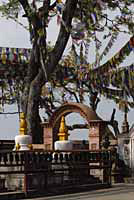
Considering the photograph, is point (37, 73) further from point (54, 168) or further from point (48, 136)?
point (54, 168)

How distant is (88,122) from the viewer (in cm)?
1989

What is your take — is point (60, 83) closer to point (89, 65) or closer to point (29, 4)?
point (89, 65)

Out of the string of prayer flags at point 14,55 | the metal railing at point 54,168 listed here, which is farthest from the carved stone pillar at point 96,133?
the string of prayer flags at point 14,55

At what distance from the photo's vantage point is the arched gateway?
19.7 metres

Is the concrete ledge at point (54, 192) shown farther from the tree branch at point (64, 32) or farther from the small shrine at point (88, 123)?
the tree branch at point (64, 32)

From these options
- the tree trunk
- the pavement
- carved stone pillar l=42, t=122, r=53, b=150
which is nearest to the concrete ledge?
the pavement

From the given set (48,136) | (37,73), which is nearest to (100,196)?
(48,136)

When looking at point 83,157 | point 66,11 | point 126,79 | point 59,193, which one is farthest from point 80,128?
point 59,193

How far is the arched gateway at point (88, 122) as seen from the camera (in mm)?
19719

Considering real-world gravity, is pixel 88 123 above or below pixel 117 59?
below

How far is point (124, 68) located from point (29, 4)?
782 cm

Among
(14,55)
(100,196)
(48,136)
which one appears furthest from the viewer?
(14,55)

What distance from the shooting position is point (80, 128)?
24781 mm


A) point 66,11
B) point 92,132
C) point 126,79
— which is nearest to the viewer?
point 92,132
